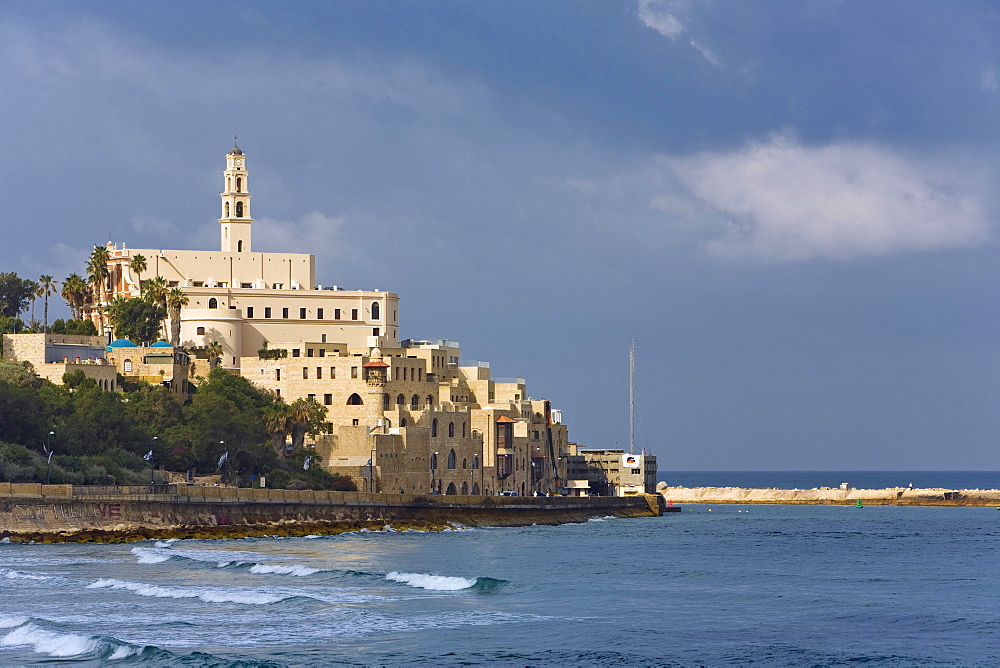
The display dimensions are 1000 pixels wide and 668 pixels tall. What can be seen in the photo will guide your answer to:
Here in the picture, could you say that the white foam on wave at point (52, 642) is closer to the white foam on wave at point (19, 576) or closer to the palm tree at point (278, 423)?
the white foam on wave at point (19, 576)

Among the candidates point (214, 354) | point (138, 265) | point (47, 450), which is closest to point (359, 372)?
point (214, 354)

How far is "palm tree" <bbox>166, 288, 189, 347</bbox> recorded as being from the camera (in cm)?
11481

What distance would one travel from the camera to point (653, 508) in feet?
444

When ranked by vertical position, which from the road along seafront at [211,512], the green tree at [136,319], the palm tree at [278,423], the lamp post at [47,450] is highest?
the green tree at [136,319]

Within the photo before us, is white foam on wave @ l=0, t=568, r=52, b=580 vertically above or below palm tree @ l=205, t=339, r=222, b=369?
below

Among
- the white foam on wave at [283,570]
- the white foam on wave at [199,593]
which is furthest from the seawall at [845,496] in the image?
the white foam on wave at [199,593]

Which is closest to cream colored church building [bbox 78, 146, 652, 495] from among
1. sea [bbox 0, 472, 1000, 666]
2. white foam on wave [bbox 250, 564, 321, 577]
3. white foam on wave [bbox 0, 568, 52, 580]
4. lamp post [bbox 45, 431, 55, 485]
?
sea [bbox 0, 472, 1000, 666]

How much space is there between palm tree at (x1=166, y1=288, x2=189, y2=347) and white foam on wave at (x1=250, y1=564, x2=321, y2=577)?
2034 inches

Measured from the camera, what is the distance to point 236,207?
126 metres

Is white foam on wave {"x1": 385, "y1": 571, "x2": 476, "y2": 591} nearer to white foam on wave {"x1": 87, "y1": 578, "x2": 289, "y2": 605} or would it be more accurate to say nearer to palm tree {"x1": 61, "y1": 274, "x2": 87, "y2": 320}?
white foam on wave {"x1": 87, "y1": 578, "x2": 289, "y2": 605}

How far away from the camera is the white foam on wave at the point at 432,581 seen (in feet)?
196

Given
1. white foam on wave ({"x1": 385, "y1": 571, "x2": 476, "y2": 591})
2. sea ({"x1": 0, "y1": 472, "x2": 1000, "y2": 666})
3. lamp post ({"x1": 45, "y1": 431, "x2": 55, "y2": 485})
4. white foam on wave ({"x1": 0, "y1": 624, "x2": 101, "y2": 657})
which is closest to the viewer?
white foam on wave ({"x1": 0, "y1": 624, "x2": 101, "y2": 657})

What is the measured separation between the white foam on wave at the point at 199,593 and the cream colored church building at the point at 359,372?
4584 cm

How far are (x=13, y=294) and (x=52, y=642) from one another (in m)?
84.7
